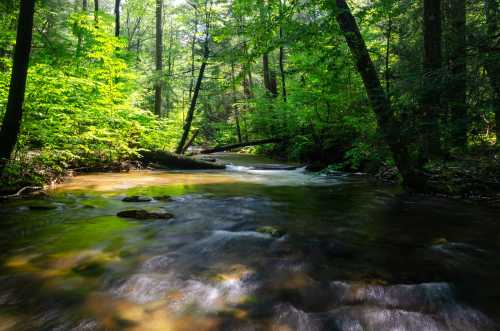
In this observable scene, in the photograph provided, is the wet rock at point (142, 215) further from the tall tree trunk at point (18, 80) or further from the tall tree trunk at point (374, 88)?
the tall tree trunk at point (374, 88)

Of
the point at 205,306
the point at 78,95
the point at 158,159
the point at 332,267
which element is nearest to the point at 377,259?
the point at 332,267

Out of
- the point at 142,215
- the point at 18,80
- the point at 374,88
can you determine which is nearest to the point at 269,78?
the point at 374,88

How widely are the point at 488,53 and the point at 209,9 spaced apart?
45.2ft

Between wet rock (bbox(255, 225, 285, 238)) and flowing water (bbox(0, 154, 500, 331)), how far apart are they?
0.05m

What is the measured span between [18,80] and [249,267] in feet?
17.6

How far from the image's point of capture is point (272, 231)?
5.14m

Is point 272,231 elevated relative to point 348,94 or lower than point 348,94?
lower

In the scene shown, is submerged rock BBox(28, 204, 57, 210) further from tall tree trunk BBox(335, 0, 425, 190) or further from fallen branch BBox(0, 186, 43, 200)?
tall tree trunk BBox(335, 0, 425, 190)

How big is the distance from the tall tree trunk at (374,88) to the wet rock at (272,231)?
11.6 feet

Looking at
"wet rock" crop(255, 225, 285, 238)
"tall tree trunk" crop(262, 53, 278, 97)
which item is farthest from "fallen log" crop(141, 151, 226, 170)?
"tall tree trunk" crop(262, 53, 278, 97)

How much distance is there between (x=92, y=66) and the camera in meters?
14.7

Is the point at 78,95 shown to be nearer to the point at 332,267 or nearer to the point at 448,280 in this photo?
the point at 332,267

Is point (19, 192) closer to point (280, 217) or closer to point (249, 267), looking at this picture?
point (280, 217)

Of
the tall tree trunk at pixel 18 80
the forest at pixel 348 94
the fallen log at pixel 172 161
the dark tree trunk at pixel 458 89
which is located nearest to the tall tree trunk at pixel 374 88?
the forest at pixel 348 94
